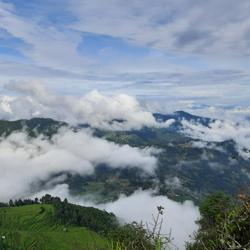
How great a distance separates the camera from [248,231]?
645 cm

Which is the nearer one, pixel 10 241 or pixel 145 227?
pixel 145 227

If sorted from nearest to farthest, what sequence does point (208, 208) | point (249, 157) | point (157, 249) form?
1. point (157, 249)
2. point (249, 157)
3. point (208, 208)

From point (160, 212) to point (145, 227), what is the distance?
4.40 feet

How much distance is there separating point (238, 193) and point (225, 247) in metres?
0.97

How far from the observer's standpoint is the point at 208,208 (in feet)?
232

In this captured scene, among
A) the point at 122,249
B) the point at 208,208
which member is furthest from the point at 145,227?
the point at 208,208

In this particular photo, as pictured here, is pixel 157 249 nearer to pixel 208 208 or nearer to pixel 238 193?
pixel 238 193

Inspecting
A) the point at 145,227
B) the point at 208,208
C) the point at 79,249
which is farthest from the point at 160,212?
the point at 208,208

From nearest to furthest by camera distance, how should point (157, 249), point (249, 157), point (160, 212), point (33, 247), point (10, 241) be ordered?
point (157, 249) → point (160, 212) → point (249, 157) → point (33, 247) → point (10, 241)

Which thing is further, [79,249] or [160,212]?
[79,249]

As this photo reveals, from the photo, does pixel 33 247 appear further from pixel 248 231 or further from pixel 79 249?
pixel 248 231

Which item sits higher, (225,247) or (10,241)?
(225,247)

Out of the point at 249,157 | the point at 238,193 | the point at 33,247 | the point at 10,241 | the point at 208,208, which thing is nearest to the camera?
the point at 238,193

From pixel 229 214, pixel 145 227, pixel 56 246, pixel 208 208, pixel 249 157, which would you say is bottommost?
pixel 56 246
